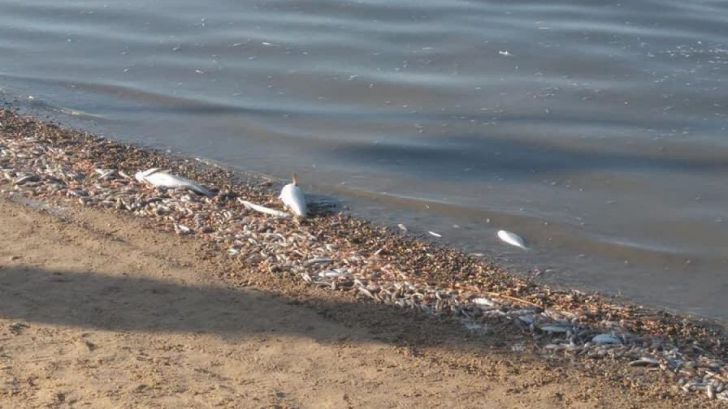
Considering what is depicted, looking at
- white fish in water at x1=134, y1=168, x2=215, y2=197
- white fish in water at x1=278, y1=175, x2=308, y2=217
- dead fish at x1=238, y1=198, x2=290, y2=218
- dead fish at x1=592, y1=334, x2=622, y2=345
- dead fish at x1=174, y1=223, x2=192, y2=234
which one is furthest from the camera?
white fish in water at x1=134, y1=168, x2=215, y2=197

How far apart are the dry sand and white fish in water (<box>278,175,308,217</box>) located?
124cm

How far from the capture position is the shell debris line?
691 cm

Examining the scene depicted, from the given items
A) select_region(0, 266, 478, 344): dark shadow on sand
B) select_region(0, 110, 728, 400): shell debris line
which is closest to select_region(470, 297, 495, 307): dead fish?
select_region(0, 110, 728, 400): shell debris line

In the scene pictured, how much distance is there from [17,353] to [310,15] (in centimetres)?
843

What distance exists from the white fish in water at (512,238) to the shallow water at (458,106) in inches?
3.7

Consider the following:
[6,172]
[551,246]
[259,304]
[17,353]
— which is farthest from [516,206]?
[17,353]

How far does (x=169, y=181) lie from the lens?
8.90m

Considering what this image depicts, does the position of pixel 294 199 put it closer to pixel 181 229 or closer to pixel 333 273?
pixel 181 229

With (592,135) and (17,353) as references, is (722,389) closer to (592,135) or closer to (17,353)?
(17,353)

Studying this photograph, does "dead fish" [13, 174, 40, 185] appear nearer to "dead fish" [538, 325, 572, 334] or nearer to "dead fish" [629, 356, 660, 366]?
"dead fish" [538, 325, 572, 334]

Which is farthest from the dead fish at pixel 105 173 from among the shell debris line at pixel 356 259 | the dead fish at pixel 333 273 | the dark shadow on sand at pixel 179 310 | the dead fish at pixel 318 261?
the dead fish at pixel 333 273

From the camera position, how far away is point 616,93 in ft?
38.1

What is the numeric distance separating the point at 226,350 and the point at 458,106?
540 centimetres

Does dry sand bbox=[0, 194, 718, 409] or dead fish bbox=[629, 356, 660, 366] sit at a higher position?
dry sand bbox=[0, 194, 718, 409]
